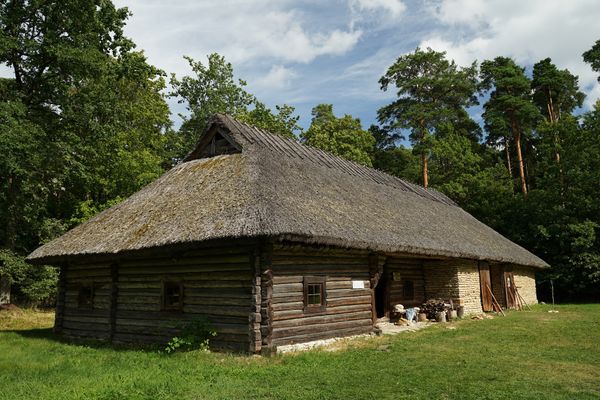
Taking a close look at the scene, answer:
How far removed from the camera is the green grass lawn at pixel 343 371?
712cm

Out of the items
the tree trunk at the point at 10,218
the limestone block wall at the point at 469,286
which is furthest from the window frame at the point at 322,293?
the tree trunk at the point at 10,218

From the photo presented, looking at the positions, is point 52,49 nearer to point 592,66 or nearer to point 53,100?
point 53,100

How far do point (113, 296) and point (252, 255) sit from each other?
17.7 feet

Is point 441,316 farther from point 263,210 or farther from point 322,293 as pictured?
point 263,210

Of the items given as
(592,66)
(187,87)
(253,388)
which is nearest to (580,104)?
(592,66)

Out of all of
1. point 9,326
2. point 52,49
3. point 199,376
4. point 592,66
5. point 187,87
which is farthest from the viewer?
point 187,87

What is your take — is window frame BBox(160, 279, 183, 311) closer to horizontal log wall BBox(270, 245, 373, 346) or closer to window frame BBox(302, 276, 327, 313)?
horizontal log wall BBox(270, 245, 373, 346)

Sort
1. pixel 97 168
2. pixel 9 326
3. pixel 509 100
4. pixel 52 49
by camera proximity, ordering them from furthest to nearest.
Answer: pixel 509 100 → pixel 97 168 → pixel 52 49 → pixel 9 326

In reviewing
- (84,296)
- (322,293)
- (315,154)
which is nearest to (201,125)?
(315,154)

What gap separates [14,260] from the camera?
Result: 22.2 metres

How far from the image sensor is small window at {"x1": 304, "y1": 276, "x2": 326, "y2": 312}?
11647 mm

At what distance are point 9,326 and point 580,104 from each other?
40.9 meters

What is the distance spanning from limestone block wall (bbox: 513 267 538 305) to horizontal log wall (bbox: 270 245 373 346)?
13.8 meters

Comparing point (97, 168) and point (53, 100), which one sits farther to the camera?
point (97, 168)
